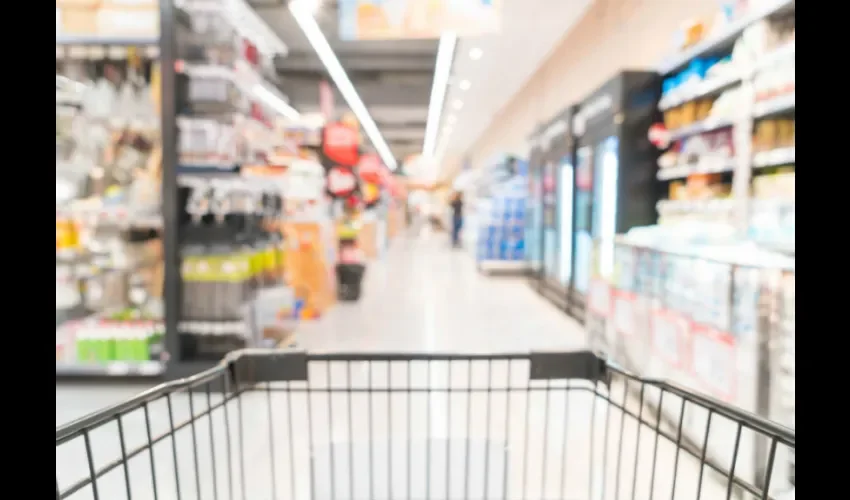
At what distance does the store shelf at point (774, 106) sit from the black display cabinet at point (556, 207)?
3.70 meters

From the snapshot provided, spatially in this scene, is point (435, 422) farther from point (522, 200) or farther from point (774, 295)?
point (522, 200)

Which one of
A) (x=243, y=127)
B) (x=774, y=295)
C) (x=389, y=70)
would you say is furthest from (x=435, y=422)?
(x=389, y=70)

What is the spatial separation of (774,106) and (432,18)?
219 cm

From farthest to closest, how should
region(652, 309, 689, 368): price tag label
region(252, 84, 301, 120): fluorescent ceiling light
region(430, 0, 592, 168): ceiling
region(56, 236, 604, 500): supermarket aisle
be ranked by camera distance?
region(430, 0, 592, 168): ceiling < region(252, 84, 301, 120): fluorescent ceiling light < region(652, 309, 689, 368): price tag label < region(56, 236, 604, 500): supermarket aisle

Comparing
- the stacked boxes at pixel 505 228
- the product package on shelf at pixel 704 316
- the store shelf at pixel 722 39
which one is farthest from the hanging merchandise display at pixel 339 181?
the product package on shelf at pixel 704 316

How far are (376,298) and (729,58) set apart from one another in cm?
541

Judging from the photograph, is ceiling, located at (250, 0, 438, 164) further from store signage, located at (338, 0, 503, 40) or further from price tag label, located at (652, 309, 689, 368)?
price tag label, located at (652, 309, 689, 368)

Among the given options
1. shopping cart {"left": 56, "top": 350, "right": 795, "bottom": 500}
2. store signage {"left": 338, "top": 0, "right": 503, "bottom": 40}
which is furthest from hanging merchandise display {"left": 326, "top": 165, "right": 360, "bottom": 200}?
store signage {"left": 338, "top": 0, "right": 503, "bottom": 40}

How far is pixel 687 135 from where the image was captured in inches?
194

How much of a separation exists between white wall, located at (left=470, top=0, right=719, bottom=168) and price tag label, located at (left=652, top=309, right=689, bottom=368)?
2825 mm

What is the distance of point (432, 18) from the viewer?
Answer: 3352 mm

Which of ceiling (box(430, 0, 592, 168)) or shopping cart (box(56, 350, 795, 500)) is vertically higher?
ceiling (box(430, 0, 592, 168))

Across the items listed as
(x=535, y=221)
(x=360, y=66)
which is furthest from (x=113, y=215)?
(x=360, y=66)

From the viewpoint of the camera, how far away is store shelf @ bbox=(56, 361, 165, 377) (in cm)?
418
